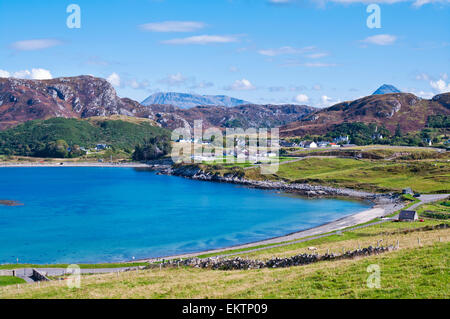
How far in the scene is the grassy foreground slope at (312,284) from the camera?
637 inches

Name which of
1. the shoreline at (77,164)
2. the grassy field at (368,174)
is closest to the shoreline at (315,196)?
the grassy field at (368,174)

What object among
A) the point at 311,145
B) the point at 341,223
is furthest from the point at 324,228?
the point at 311,145

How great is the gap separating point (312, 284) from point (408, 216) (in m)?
41.5

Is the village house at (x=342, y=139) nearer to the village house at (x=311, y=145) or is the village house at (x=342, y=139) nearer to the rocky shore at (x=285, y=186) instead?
the village house at (x=311, y=145)

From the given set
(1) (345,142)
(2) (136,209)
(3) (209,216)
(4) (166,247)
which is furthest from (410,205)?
(1) (345,142)

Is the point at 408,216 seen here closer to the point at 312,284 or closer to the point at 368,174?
the point at 312,284

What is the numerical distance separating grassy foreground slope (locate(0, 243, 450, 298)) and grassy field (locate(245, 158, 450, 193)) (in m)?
65.6

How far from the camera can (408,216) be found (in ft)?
178

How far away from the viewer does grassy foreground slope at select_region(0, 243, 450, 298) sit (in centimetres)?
1617

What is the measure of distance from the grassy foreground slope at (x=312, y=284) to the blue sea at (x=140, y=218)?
24.6 metres

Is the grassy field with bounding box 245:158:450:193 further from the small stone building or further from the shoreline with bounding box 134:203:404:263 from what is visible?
the small stone building

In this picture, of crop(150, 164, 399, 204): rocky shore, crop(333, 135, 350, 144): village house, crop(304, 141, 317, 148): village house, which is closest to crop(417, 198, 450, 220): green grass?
crop(150, 164, 399, 204): rocky shore
